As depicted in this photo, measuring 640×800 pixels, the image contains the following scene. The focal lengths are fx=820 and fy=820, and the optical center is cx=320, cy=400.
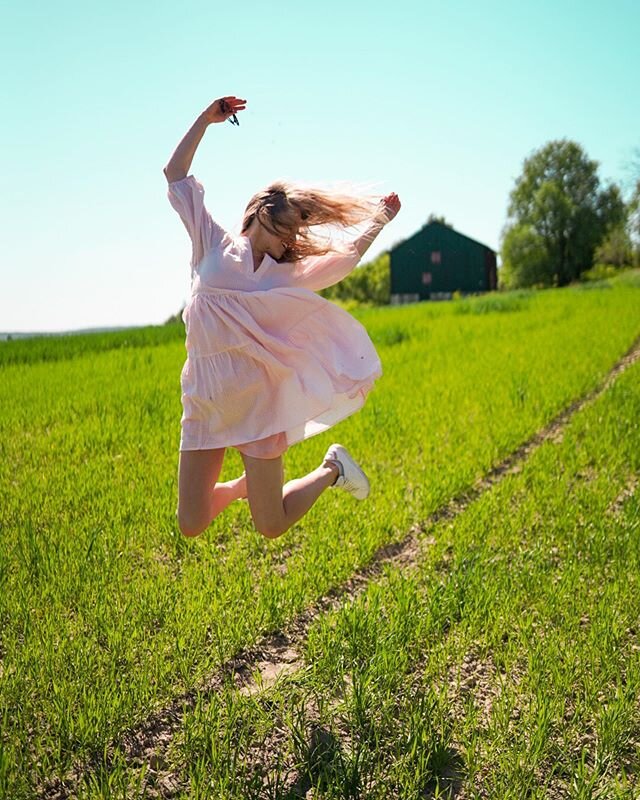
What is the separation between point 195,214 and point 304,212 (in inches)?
19.5

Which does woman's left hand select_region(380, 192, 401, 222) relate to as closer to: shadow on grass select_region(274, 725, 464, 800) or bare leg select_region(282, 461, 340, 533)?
bare leg select_region(282, 461, 340, 533)

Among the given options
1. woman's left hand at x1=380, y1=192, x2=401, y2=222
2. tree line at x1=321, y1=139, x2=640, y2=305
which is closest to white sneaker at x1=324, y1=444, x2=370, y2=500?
woman's left hand at x1=380, y1=192, x2=401, y2=222

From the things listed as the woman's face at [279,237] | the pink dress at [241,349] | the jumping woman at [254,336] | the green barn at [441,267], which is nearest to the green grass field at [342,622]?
the jumping woman at [254,336]

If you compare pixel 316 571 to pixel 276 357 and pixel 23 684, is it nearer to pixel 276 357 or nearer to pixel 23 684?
pixel 276 357

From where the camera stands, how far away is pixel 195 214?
145 inches

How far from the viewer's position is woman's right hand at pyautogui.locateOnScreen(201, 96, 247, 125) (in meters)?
3.66

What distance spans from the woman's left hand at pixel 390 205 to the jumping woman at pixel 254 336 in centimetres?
13

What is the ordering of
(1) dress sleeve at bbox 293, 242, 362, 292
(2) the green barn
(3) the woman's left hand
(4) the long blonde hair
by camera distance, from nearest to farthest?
(4) the long blonde hair, (1) dress sleeve at bbox 293, 242, 362, 292, (3) the woman's left hand, (2) the green barn

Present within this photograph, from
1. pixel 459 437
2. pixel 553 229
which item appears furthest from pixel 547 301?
pixel 553 229

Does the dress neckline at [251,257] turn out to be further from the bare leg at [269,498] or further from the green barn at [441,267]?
the green barn at [441,267]

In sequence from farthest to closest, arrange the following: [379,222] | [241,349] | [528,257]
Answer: [528,257], [379,222], [241,349]

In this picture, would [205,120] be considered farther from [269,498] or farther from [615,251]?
[615,251]

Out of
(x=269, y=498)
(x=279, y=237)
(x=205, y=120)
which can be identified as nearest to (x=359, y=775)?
(x=269, y=498)

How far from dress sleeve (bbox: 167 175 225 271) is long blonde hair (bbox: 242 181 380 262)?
219 millimetres
